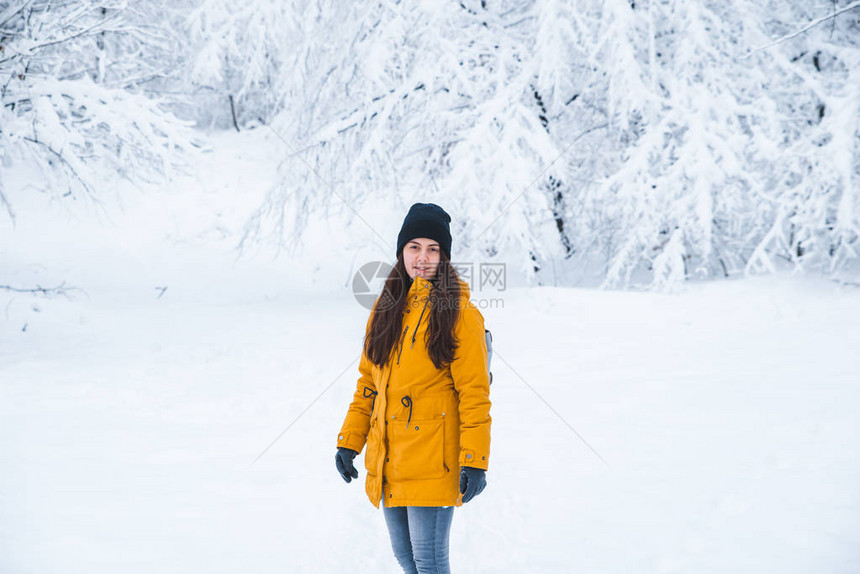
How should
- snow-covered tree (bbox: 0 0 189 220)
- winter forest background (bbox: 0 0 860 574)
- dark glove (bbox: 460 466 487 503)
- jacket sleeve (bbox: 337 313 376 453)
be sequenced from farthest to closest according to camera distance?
1. snow-covered tree (bbox: 0 0 189 220)
2. winter forest background (bbox: 0 0 860 574)
3. jacket sleeve (bbox: 337 313 376 453)
4. dark glove (bbox: 460 466 487 503)

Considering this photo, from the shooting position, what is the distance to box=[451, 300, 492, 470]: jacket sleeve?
185 centimetres

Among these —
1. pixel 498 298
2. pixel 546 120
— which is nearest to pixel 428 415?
pixel 498 298

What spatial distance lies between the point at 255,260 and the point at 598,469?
9726mm

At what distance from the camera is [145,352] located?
6188 mm

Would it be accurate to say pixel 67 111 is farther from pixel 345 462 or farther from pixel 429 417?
pixel 429 417

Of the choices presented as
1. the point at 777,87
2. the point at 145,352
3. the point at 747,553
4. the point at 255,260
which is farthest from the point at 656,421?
the point at 255,260

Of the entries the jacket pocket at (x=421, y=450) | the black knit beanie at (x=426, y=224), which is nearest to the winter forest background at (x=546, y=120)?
the black knit beanie at (x=426, y=224)

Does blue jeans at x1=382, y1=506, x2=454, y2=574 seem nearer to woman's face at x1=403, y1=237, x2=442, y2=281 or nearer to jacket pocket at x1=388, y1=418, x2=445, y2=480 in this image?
jacket pocket at x1=388, y1=418, x2=445, y2=480

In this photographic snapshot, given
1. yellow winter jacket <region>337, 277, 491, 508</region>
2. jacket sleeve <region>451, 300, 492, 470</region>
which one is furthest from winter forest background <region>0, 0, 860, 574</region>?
jacket sleeve <region>451, 300, 492, 470</region>

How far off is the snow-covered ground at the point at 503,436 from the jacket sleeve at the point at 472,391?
4.31 feet

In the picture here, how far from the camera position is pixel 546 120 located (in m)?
Result: 8.62

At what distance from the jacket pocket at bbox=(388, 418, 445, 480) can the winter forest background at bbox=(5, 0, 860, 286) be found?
5.62 metres

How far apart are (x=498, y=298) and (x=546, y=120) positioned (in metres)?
3.02

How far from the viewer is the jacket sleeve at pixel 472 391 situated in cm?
185
